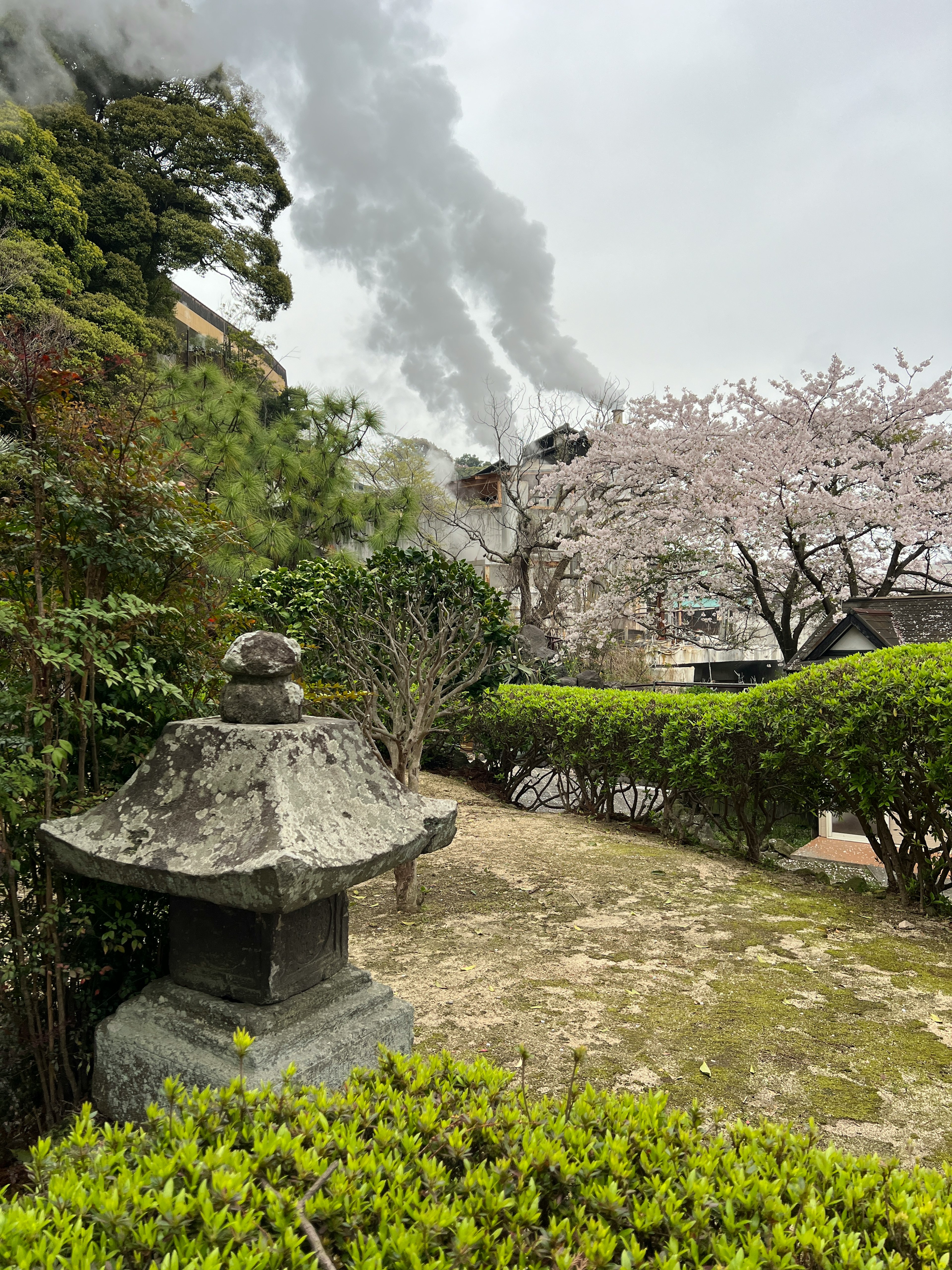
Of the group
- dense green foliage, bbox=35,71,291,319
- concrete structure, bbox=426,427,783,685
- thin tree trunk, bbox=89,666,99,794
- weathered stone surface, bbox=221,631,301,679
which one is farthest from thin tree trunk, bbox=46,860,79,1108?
dense green foliage, bbox=35,71,291,319

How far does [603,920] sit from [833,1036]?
176 cm

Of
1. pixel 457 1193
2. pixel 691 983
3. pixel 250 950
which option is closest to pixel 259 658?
pixel 250 950

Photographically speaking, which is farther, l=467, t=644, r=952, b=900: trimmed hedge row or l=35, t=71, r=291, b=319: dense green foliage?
l=35, t=71, r=291, b=319: dense green foliage

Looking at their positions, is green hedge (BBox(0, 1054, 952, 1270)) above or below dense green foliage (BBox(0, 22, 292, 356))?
below

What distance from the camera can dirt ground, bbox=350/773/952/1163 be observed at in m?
2.86

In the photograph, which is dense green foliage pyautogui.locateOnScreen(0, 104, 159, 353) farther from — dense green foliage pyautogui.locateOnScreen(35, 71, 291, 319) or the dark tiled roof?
the dark tiled roof

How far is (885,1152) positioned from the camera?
247 centimetres

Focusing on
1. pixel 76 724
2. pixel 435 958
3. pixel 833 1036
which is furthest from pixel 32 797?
pixel 833 1036

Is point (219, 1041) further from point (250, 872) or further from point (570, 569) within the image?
point (570, 569)

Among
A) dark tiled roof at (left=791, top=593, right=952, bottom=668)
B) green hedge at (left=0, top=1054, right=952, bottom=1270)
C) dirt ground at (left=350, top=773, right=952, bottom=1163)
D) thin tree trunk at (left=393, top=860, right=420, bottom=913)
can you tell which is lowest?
dirt ground at (left=350, top=773, right=952, bottom=1163)

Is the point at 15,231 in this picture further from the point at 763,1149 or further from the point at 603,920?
the point at 763,1149

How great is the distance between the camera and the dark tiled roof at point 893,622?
358 inches

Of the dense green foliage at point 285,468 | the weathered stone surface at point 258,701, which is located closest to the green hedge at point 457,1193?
the weathered stone surface at point 258,701

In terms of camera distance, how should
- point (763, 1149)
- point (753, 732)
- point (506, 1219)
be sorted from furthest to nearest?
point (753, 732), point (763, 1149), point (506, 1219)
